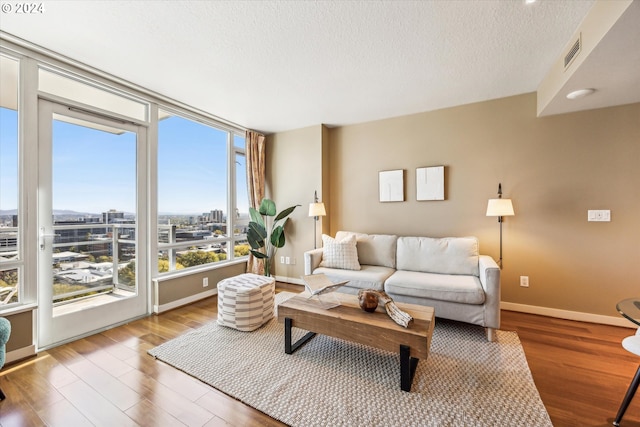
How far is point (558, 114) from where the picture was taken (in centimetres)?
288

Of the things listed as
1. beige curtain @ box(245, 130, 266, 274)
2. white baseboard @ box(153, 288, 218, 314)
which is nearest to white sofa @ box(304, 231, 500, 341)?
beige curtain @ box(245, 130, 266, 274)

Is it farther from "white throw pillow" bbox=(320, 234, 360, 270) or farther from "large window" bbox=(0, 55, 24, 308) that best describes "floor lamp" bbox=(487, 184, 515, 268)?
"large window" bbox=(0, 55, 24, 308)

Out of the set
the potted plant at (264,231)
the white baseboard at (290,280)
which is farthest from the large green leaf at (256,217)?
the white baseboard at (290,280)

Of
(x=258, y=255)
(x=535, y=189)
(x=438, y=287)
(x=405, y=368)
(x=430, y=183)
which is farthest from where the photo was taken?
(x=258, y=255)

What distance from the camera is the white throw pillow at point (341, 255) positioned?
127 inches

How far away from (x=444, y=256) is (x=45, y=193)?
13.2 ft

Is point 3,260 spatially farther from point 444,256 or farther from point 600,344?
point 600,344

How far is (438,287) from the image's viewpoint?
2533 mm

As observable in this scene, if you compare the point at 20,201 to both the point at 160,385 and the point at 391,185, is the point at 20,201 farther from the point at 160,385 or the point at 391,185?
the point at 391,185

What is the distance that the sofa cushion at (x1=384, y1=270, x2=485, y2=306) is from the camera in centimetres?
242

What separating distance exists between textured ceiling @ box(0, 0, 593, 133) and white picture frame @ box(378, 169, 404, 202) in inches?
41.1

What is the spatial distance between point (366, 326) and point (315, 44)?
2.27 metres

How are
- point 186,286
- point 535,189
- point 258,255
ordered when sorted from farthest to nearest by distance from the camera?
point 258,255
point 186,286
point 535,189

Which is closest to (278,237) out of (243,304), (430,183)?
(243,304)
